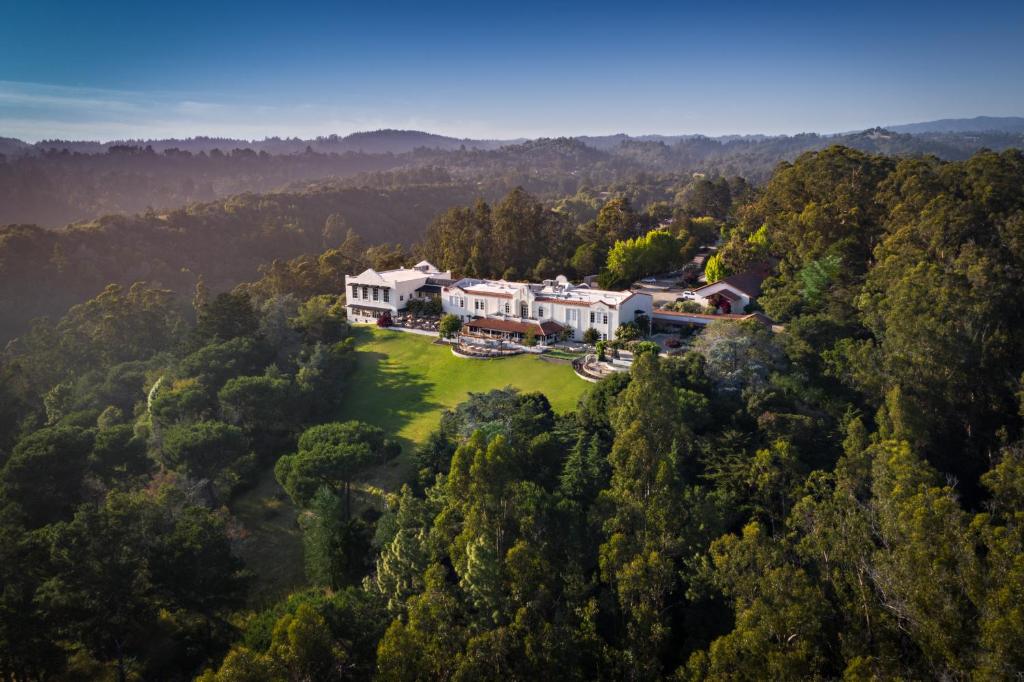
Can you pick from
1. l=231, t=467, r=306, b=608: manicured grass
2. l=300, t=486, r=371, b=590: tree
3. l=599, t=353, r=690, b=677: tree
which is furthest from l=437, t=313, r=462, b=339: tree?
l=300, t=486, r=371, b=590: tree

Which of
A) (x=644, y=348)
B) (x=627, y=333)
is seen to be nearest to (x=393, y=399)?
(x=627, y=333)

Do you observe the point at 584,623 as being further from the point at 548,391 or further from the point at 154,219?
the point at 154,219

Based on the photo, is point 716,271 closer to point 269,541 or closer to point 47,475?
point 269,541

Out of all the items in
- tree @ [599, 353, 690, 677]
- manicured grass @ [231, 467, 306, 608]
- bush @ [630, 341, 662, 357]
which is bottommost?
manicured grass @ [231, 467, 306, 608]

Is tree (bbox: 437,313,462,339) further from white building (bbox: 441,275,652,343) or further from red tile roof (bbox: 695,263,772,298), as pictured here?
red tile roof (bbox: 695,263,772,298)

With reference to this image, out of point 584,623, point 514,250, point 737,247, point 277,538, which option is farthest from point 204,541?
point 737,247
